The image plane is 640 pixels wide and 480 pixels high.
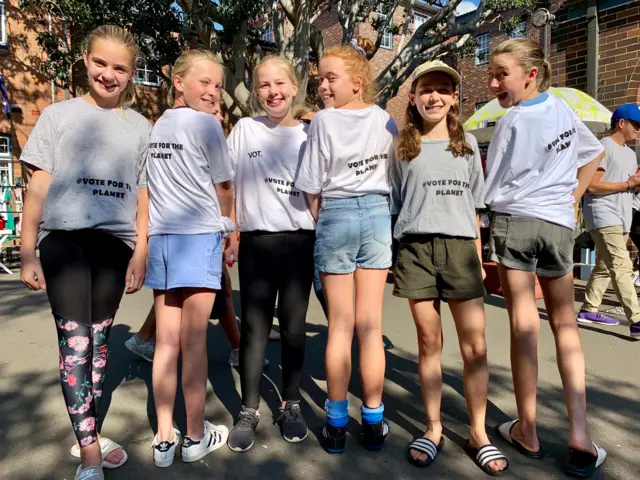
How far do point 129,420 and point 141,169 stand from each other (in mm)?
1534

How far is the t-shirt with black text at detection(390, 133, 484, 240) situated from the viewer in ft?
8.09

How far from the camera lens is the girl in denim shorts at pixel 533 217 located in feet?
8.04

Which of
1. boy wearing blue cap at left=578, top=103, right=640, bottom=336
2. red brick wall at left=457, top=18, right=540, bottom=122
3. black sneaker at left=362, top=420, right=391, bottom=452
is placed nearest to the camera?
black sneaker at left=362, top=420, right=391, bottom=452

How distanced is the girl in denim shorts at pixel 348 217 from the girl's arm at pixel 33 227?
1158mm

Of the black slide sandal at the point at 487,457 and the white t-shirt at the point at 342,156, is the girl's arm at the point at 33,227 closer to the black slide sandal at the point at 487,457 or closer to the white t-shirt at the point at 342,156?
the white t-shirt at the point at 342,156

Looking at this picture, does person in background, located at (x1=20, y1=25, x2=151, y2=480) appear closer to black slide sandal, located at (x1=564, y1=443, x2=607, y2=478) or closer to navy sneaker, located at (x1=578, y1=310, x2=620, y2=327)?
black slide sandal, located at (x1=564, y1=443, x2=607, y2=478)

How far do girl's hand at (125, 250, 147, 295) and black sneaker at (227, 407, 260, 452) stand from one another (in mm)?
910

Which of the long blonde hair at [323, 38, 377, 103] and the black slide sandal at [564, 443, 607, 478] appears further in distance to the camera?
the long blonde hair at [323, 38, 377, 103]

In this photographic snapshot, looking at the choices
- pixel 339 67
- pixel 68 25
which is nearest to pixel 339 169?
pixel 339 67

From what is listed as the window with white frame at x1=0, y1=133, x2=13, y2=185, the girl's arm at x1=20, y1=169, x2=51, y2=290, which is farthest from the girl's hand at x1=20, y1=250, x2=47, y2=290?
the window with white frame at x1=0, y1=133, x2=13, y2=185

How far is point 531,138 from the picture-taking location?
8.02 feet

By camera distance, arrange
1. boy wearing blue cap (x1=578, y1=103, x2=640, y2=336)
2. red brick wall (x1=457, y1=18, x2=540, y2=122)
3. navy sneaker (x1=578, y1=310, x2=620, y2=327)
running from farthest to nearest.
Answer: red brick wall (x1=457, y1=18, x2=540, y2=122) < navy sneaker (x1=578, y1=310, x2=620, y2=327) < boy wearing blue cap (x1=578, y1=103, x2=640, y2=336)

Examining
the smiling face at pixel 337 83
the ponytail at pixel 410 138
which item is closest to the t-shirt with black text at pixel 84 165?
the smiling face at pixel 337 83

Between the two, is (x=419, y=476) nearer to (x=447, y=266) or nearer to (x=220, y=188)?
(x=447, y=266)
